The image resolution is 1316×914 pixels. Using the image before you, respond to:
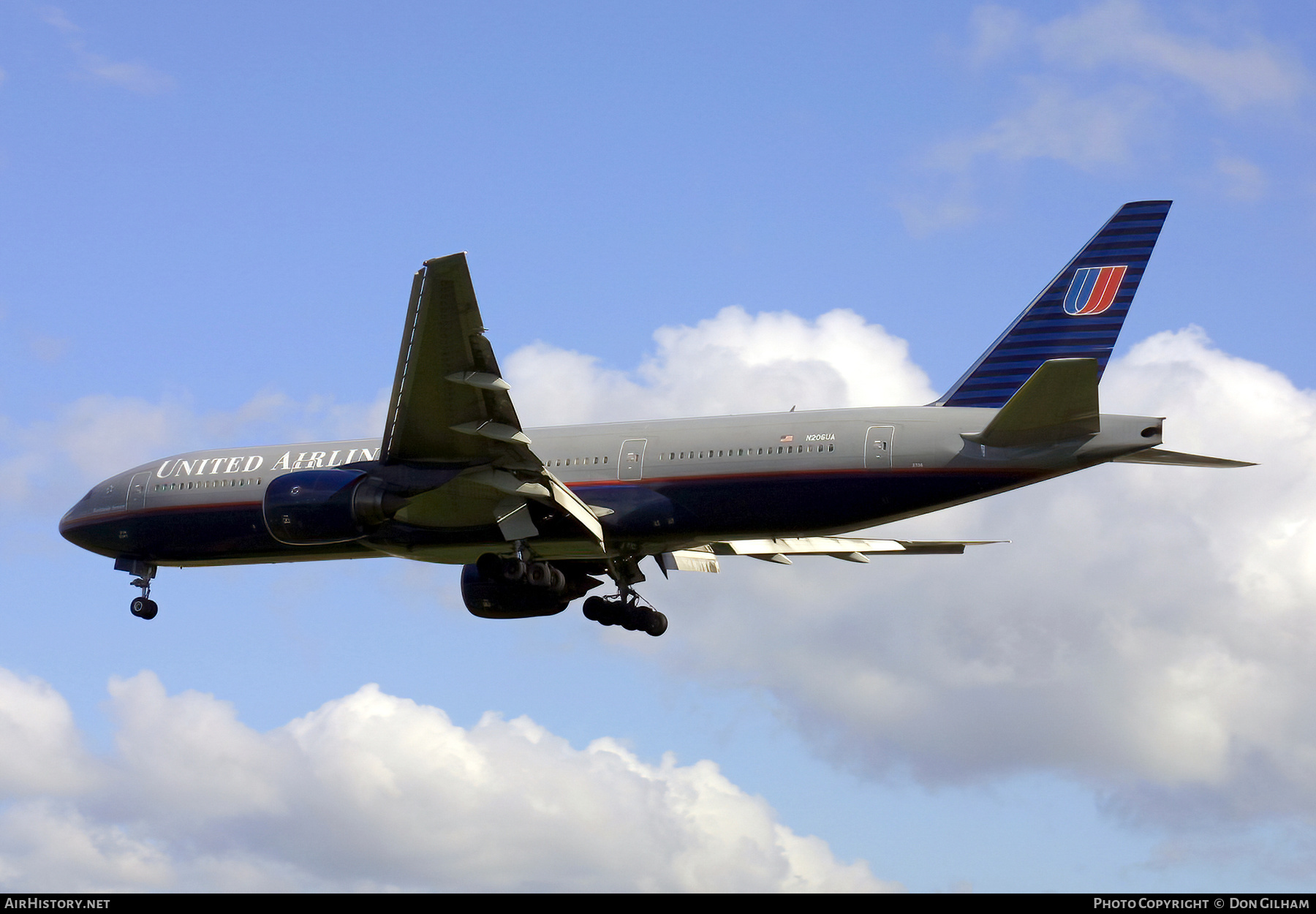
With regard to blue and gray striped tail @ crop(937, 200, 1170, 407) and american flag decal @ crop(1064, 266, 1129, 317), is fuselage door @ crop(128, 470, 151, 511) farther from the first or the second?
american flag decal @ crop(1064, 266, 1129, 317)

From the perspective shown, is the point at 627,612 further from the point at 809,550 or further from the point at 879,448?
the point at 879,448

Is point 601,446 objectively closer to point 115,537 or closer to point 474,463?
point 474,463

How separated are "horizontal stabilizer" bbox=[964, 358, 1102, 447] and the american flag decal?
3.04 m

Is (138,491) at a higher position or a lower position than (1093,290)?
lower

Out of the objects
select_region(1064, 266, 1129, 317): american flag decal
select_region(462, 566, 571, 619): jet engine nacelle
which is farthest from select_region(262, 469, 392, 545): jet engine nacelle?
select_region(1064, 266, 1129, 317): american flag decal

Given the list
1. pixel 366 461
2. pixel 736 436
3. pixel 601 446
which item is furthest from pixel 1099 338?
pixel 366 461

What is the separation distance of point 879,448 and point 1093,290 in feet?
16.3

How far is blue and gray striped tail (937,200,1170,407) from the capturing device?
28.4 metres

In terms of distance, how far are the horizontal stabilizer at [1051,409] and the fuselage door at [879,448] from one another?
1.64m

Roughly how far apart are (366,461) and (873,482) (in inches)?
396

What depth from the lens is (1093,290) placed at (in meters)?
28.6

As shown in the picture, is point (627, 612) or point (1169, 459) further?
point (627, 612)

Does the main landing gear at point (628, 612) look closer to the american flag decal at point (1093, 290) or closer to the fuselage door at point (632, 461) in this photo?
the fuselage door at point (632, 461)

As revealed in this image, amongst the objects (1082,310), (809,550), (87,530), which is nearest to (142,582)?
(87,530)
